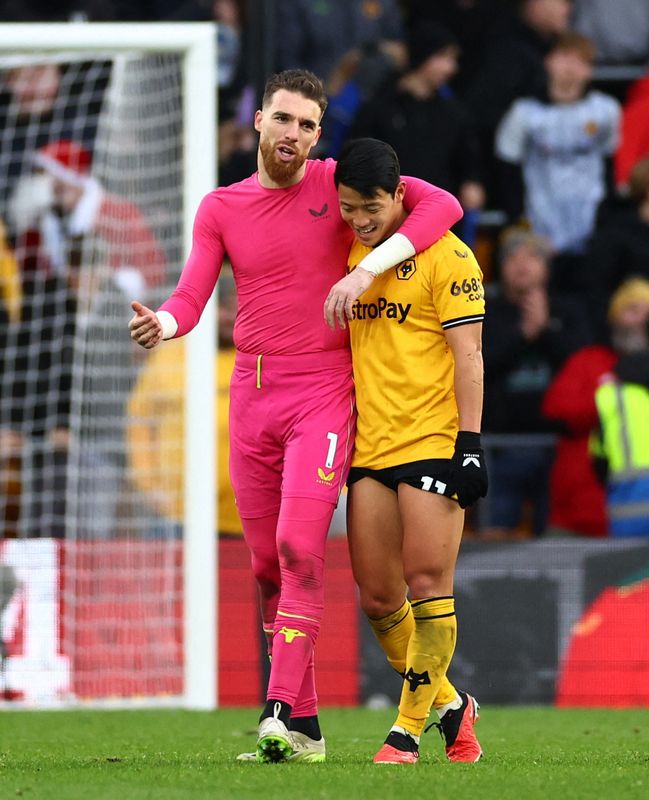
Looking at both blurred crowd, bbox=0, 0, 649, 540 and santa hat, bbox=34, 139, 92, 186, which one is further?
santa hat, bbox=34, 139, 92, 186

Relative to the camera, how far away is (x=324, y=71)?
12305mm

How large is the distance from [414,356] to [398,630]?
98cm

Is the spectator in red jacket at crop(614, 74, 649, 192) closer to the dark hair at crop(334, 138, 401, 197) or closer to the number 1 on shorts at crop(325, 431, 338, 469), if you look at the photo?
the dark hair at crop(334, 138, 401, 197)

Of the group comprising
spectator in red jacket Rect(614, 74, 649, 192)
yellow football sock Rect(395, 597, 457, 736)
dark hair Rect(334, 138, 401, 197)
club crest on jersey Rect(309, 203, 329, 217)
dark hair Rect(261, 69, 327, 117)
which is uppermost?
spectator in red jacket Rect(614, 74, 649, 192)

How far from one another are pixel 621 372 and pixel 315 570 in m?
4.88

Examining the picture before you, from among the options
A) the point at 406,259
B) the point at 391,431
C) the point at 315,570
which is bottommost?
the point at 315,570

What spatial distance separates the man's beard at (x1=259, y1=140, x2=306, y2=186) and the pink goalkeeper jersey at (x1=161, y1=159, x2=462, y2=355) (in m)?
0.05

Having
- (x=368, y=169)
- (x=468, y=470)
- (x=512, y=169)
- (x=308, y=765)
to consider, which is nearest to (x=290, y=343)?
(x=368, y=169)

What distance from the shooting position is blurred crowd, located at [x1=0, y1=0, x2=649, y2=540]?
425 inches

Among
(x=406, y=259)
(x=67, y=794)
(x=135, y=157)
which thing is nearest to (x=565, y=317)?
(x=135, y=157)

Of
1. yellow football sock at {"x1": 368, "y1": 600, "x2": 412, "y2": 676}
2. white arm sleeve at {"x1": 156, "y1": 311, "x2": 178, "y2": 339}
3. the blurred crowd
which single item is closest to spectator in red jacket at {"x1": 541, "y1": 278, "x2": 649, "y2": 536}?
the blurred crowd

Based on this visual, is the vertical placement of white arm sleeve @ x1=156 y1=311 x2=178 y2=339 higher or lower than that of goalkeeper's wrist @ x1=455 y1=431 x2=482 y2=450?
higher

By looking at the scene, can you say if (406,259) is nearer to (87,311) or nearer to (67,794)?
(67,794)

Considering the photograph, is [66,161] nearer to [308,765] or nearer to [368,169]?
[368,169]
